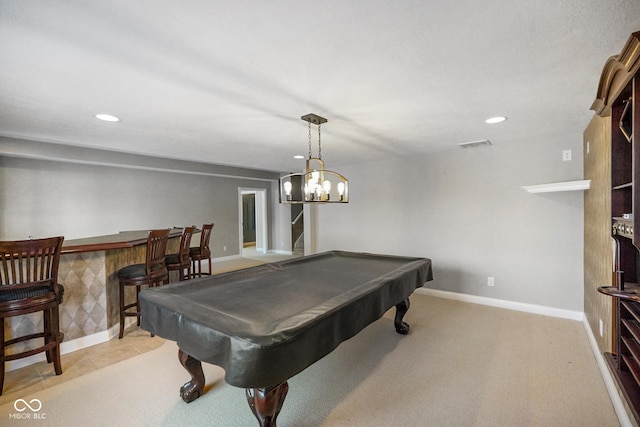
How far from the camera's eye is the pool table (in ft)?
4.00

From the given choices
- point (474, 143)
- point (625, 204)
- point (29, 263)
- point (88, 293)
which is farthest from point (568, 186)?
point (88, 293)

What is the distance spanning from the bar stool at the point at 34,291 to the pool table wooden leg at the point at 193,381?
45.9 inches

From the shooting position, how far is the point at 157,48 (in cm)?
150

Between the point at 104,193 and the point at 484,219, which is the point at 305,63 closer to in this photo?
the point at 484,219

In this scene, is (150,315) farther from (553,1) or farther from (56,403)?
(553,1)

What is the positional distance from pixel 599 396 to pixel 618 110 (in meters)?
1.89

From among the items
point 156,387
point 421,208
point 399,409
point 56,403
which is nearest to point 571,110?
point 421,208

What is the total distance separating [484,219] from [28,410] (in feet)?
15.6

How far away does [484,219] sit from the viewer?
3844 mm

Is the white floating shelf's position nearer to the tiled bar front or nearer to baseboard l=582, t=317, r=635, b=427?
baseboard l=582, t=317, r=635, b=427

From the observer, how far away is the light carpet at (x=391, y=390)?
1.77 metres

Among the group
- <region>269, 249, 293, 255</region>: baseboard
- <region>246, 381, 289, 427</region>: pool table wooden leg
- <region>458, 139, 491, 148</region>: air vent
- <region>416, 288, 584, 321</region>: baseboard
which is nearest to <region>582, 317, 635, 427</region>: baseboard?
<region>416, 288, 584, 321</region>: baseboard

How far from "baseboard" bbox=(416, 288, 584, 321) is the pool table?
5.88 feet

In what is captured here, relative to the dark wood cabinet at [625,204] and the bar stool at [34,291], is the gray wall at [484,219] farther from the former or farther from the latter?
the bar stool at [34,291]
